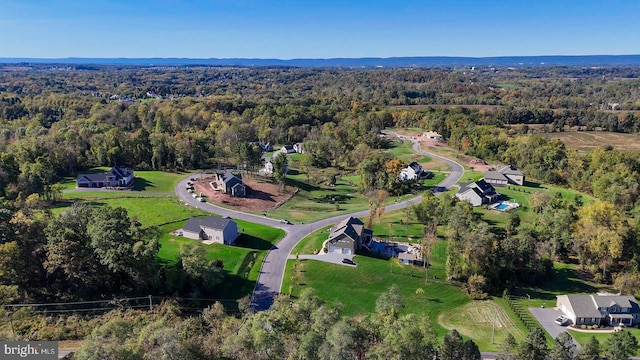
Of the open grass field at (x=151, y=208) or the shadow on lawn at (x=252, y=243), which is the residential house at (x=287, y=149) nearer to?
the open grass field at (x=151, y=208)

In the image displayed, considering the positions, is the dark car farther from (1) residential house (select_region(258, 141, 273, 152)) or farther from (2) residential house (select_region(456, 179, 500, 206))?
(1) residential house (select_region(258, 141, 273, 152))

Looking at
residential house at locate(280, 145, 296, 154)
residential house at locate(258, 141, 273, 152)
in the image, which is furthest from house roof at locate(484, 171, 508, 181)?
residential house at locate(258, 141, 273, 152)

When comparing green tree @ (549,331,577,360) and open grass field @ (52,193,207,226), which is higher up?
green tree @ (549,331,577,360)

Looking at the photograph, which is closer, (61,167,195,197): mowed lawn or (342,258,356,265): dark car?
(342,258,356,265): dark car

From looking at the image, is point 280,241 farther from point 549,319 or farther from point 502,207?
point 502,207

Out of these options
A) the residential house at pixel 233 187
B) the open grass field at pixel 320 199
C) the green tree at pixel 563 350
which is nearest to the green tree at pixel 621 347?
the green tree at pixel 563 350

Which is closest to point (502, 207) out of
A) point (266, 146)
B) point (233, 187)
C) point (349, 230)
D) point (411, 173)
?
point (411, 173)

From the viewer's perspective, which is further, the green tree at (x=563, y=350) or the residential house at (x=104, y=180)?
the residential house at (x=104, y=180)
